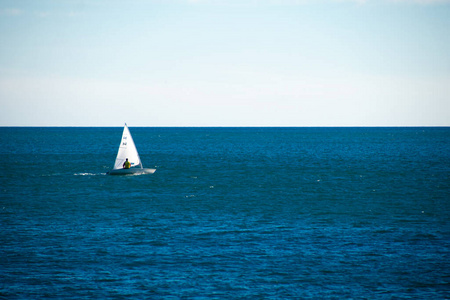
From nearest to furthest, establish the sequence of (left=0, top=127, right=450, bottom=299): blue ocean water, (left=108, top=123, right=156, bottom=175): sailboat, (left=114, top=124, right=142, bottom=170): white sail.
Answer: (left=0, top=127, right=450, bottom=299): blue ocean water, (left=114, top=124, right=142, bottom=170): white sail, (left=108, top=123, right=156, bottom=175): sailboat

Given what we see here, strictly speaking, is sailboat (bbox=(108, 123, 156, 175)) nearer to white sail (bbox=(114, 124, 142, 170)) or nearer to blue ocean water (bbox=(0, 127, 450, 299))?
white sail (bbox=(114, 124, 142, 170))

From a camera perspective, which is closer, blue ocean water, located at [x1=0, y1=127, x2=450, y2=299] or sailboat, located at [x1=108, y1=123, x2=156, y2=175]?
blue ocean water, located at [x1=0, y1=127, x2=450, y2=299]

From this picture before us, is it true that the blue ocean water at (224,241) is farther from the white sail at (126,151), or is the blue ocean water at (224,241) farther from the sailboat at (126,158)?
the white sail at (126,151)

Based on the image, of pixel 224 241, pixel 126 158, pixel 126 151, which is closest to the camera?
pixel 224 241

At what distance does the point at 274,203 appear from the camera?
198 feet

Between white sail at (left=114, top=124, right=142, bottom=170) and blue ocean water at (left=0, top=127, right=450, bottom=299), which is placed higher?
white sail at (left=114, top=124, right=142, bottom=170)

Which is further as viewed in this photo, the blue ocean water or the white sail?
the white sail

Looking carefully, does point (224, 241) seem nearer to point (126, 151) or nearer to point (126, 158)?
point (126, 151)

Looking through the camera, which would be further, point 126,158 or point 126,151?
point 126,158

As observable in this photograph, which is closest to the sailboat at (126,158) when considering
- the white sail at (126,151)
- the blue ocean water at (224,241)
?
the white sail at (126,151)

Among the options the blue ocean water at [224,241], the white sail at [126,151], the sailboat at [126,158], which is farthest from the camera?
the sailboat at [126,158]

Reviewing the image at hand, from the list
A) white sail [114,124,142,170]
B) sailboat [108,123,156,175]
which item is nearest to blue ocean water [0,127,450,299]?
sailboat [108,123,156,175]

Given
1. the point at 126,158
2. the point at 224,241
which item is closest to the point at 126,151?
the point at 126,158

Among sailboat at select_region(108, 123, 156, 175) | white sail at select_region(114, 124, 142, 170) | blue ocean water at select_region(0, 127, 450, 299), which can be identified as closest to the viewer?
blue ocean water at select_region(0, 127, 450, 299)
